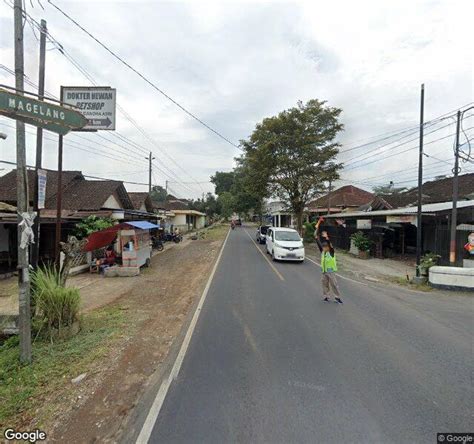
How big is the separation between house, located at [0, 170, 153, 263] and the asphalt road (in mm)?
11342

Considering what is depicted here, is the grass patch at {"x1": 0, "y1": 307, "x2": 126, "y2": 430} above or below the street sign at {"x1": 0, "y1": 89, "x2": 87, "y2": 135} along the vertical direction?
below

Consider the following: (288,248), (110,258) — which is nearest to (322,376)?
(288,248)

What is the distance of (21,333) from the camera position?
13.7 feet

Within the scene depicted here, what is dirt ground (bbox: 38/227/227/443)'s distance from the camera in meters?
2.88

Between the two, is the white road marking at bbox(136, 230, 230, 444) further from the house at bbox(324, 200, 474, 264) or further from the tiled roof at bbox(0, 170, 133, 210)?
the tiled roof at bbox(0, 170, 133, 210)

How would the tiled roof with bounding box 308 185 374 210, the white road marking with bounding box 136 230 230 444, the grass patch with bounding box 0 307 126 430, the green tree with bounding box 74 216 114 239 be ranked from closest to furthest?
the white road marking with bounding box 136 230 230 444 < the grass patch with bounding box 0 307 126 430 < the green tree with bounding box 74 216 114 239 < the tiled roof with bounding box 308 185 374 210

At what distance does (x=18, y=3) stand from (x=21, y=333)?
5011 millimetres

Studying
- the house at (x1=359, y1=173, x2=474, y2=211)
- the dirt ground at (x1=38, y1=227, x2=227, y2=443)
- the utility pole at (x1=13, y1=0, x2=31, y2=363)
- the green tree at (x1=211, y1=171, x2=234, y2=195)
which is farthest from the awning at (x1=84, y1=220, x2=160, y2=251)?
the green tree at (x1=211, y1=171, x2=234, y2=195)

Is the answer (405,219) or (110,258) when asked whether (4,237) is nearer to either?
(110,258)

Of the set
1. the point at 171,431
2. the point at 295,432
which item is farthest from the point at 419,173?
the point at 171,431

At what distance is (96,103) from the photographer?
7.95 metres

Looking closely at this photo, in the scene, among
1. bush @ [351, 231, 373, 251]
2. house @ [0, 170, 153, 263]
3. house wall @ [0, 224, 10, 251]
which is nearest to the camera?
house wall @ [0, 224, 10, 251]

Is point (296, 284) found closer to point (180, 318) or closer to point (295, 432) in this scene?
point (180, 318)

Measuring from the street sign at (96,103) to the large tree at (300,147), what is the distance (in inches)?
585
